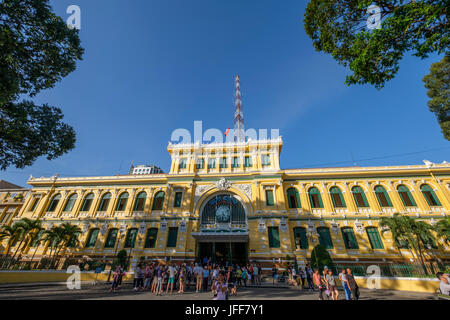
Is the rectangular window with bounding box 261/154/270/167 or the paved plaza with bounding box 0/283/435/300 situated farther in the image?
the rectangular window with bounding box 261/154/270/167

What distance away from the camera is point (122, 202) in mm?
26938

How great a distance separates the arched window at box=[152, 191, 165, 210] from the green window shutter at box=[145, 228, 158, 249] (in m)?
2.89

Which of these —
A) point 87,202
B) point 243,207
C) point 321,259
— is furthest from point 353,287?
point 87,202

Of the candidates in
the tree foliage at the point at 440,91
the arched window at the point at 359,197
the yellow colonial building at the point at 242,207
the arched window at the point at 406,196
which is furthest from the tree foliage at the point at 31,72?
the arched window at the point at 406,196

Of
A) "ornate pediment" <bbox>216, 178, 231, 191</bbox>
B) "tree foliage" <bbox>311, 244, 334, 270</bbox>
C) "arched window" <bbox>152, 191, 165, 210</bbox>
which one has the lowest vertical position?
"tree foliage" <bbox>311, 244, 334, 270</bbox>


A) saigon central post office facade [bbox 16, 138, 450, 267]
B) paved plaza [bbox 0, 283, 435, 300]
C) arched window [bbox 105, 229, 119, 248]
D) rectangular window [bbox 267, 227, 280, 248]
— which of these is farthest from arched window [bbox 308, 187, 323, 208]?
arched window [bbox 105, 229, 119, 248]

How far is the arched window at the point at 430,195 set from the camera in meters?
22.1

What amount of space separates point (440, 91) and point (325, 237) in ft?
54.3

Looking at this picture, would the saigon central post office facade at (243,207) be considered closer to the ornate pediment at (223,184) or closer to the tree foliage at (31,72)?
the ornate pediment at (223,184)

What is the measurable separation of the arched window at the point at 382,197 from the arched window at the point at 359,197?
5.03 ft

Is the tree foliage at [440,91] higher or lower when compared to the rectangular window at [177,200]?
higher

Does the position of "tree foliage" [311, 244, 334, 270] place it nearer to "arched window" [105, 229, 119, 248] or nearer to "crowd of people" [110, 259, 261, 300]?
"crowd of people" [110, 259, 261, 300]

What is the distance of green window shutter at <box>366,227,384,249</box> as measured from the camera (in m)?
20.9
